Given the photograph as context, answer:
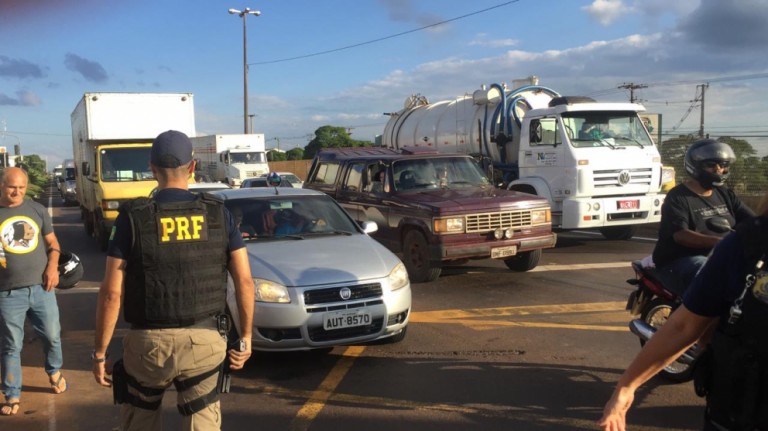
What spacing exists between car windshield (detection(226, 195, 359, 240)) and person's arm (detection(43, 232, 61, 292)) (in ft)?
6.60

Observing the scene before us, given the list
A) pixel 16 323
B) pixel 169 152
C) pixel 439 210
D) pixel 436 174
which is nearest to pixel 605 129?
pixel 436 174

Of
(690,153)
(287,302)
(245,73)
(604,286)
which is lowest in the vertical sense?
(604,286)

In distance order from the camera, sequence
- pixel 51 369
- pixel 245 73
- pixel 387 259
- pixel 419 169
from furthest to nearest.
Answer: pixel 245 73 → pixel 419 169 → pixel 387 259 → pixel 51 369

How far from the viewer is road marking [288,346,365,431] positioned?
15.1ft

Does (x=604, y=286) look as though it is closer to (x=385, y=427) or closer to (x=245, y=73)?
(x=385, y=427)

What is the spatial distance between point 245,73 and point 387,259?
31915 millimetres

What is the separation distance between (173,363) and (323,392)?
92.9 inches

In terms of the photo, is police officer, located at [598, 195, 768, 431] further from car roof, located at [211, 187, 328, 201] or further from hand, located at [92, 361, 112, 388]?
car roof, located at [211, 187, 328, 201]

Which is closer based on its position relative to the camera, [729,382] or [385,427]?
[729,382]

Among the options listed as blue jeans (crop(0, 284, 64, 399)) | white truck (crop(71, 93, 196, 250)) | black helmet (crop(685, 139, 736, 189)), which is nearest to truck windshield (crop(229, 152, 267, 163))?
white truck (crop(71, 93, 196, 250))

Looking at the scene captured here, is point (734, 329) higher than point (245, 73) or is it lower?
lower

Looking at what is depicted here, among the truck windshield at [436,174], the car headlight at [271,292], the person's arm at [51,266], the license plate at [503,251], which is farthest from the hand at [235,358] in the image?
the truck windshield at [436,174]

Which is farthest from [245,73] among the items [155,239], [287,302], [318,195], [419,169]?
[155,239]

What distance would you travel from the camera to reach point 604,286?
903 cm
